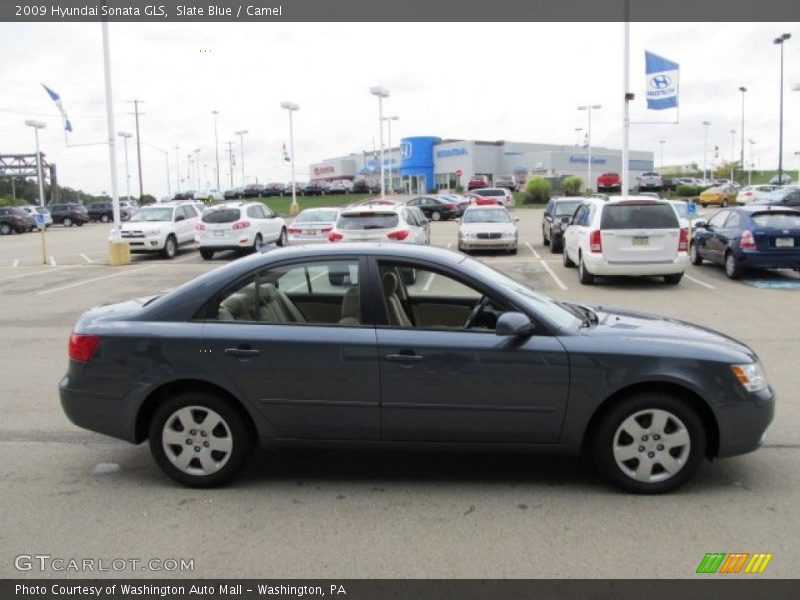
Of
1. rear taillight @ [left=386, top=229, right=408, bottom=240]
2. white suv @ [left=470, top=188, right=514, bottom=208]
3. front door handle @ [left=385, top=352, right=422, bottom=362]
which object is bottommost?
front door handle @ [left=385, top=352, right=422, bottom=362]

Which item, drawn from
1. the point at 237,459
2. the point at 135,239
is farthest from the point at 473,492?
the point at 135,239

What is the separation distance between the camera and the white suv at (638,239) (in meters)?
13.9

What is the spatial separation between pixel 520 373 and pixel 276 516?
1.67m

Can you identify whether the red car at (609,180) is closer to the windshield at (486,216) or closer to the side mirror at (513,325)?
the windshield at (486,216)

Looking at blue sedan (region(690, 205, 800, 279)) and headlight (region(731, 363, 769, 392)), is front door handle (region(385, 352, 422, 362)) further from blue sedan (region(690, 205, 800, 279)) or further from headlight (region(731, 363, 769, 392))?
blue sedan (region(690, 205, 800, 279))

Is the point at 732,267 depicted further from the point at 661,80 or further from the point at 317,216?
the point at 317,216

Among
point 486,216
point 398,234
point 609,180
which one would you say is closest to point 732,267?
point 398,234

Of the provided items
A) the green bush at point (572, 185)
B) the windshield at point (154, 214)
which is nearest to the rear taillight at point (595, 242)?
the windshield at point (154, 214)

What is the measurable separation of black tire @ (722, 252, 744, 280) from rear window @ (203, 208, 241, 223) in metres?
13.3

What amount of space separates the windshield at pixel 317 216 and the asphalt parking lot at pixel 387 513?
1616 cm

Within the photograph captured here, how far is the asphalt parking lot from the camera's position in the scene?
3.66 m

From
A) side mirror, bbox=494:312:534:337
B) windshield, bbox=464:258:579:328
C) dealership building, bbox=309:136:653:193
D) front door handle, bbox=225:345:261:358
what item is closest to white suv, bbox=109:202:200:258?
front door handle, bbox=225:345:261:358
